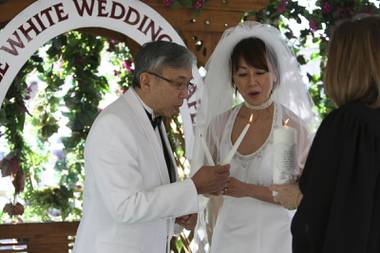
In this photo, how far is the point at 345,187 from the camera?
193 cm

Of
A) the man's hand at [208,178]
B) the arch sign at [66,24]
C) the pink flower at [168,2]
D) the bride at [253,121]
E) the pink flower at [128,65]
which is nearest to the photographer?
the man's hand at [208,178]

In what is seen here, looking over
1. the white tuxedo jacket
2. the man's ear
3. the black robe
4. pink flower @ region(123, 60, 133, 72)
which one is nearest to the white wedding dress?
the white tuxedo jacket

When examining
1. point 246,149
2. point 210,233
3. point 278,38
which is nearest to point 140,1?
point 278,38

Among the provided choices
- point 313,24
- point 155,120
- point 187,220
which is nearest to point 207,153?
point 187,220

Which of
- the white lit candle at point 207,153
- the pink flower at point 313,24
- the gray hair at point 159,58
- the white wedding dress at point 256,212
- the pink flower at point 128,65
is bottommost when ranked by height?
the white wedding dress at point 256,212

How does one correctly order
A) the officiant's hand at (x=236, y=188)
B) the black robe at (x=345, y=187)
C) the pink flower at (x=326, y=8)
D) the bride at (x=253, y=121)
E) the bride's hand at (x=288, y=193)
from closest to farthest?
the black robe at (x=345, y=187), the bride's hand at (x=288, y=193), the officiant's hand at (x=236, y=188), the bride at (x=253, y=121), the pink flower at (x=326, y=8)

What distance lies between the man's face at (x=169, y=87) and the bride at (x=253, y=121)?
509 mm

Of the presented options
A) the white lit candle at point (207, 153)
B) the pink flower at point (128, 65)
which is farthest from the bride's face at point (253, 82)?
the pink flower at point (128, 65)

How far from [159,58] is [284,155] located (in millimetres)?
587

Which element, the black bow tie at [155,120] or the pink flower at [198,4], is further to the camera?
the pink flower at [198,4]

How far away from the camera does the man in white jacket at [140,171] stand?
7.90 feet

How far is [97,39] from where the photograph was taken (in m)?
4.39

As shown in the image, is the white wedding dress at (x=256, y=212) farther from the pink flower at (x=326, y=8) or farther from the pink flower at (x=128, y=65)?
the pink flower at (x=128, y=65)

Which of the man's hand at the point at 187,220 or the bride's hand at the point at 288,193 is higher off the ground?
the bride's hand at the point at 288,193
